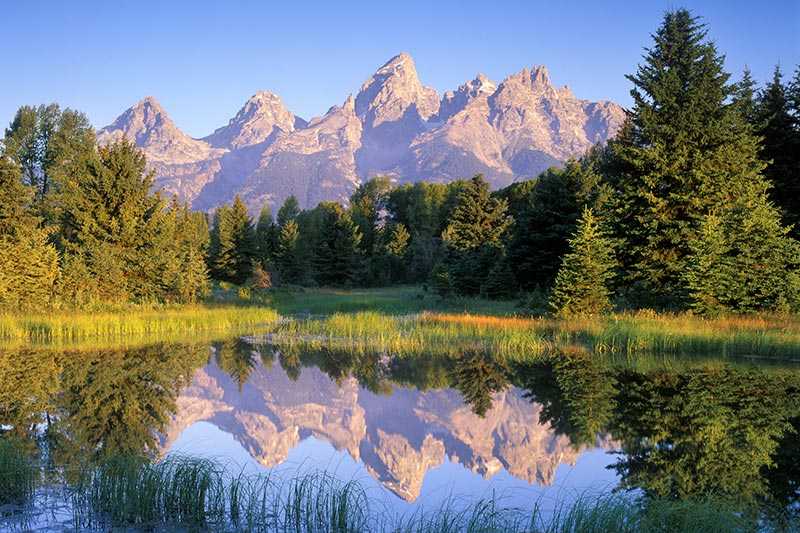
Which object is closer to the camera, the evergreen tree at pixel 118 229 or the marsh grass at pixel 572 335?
the marsh grass at pixel 572 335

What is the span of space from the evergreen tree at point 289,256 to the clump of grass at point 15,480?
54050 mm

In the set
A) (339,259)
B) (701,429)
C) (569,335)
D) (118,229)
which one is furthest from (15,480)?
(339,259)

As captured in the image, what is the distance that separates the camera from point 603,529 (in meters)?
6.34

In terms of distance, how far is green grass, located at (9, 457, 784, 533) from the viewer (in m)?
6.68

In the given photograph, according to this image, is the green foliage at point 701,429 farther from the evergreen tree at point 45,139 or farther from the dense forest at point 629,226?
the evergreen tree at point 45,139

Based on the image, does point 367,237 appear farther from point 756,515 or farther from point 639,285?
point 756,515

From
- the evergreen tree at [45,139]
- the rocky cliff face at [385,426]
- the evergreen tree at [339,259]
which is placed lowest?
the rocky cliff face at [385,426]

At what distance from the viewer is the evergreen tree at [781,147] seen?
33.9m

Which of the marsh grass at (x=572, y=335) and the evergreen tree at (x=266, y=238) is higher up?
the evergreen tree at (x=266, y=238)

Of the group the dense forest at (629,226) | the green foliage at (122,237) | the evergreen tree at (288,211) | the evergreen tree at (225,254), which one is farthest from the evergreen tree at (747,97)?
the evergreen tree at (288,211)

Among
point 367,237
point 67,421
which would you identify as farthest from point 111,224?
point 367,237

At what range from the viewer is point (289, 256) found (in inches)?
2623

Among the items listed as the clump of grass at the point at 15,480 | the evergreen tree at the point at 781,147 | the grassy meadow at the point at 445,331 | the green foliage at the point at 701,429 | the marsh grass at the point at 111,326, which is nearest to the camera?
the clump of grass at the point at 15,480

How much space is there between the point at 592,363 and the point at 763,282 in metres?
9.36
